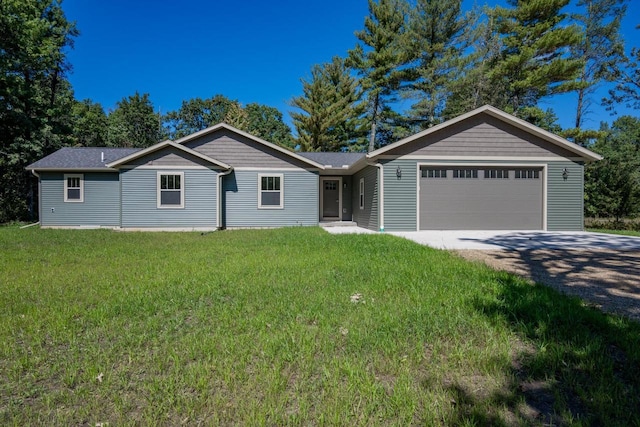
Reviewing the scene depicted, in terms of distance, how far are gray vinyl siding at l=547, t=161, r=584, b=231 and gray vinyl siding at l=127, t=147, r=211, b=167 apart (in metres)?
12.9

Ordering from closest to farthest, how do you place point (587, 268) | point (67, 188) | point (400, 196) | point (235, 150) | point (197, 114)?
1. point (587, 268)
2. point (400, 196)
3. point (235, 150)
4. point (67, 188)
5. point (197, 114)

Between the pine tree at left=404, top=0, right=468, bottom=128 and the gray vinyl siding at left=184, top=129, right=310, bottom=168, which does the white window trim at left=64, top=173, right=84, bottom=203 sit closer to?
the gray vinyl siding at left=184, top=129, right=310, bottom=168

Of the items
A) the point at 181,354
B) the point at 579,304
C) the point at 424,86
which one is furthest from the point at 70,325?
the point at 424,86

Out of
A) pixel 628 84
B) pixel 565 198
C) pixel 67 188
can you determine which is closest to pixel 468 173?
pixel 565 198

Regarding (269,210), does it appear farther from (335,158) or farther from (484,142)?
(484,142)

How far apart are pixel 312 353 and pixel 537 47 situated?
919 inches

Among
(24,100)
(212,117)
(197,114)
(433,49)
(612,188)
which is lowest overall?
(612,188)

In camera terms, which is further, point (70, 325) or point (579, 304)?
point (579, 304)

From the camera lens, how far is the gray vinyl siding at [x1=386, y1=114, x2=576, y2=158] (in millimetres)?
12008

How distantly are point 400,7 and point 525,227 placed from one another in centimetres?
2054

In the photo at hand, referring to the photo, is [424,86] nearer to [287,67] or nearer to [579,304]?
[287,67]

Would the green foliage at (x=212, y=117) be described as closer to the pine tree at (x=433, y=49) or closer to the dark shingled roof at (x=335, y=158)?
the pine tree at (x=433, y=49)

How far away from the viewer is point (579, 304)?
3.53m

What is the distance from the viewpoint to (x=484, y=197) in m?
12.3
